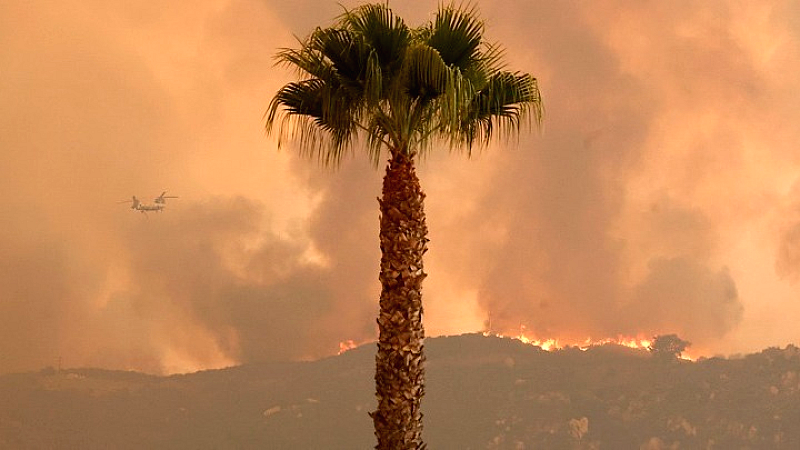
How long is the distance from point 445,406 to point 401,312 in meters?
119

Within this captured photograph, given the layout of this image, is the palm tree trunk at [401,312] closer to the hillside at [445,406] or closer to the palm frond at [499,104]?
the palm frond at [499,104]

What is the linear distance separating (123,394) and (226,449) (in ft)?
63.6

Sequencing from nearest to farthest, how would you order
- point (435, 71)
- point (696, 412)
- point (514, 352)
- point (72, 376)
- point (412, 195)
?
point (435, 71), point (412, 195), point (72, 376), point (696, 412), point (514, 352)

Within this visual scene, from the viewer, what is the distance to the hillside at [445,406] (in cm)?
11619

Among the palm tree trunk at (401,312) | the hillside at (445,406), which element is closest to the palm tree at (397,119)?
the palm tree trunk at (401,312)

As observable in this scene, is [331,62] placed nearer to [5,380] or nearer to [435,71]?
[435,71]

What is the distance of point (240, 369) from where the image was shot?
14412 centimetres

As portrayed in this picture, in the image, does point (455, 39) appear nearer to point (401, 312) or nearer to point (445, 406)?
point (401, 312)

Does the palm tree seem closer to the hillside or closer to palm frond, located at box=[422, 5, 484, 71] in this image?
palm frond, located at box=[422, 5, 484, 71]

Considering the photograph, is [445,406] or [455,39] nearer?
[455,39]

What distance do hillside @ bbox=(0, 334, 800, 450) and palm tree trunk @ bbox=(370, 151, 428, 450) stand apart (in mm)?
103388

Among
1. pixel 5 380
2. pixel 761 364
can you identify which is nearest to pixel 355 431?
pixel 5 380

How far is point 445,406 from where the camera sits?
126938 millimetres

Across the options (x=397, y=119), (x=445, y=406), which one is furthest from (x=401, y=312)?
(x=445, y=406)
